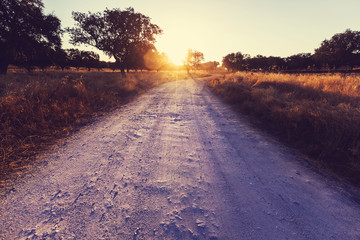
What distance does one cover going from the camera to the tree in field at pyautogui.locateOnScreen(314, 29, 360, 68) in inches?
1299

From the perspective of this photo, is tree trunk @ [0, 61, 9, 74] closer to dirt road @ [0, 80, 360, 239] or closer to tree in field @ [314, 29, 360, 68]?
dirt road @ [0, 80, 360, 239]

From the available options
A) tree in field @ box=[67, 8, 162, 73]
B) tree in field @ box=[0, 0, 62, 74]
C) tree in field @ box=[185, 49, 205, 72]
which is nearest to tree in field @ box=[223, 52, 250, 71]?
tree in field @ box=[185, 49, 205, 72]

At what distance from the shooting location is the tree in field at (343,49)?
32987mm

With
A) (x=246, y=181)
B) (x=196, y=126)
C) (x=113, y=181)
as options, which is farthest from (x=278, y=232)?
(x=196, y=126)

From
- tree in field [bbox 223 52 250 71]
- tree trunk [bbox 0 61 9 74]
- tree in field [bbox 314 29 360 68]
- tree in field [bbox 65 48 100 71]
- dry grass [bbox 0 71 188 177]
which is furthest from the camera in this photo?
tree in field [bbox 223 52 250 71]

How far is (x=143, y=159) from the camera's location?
2.91 meters

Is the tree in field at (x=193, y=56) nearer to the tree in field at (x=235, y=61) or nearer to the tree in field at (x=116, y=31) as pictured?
the tree in field at (x=235, y=61)

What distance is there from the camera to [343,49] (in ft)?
110

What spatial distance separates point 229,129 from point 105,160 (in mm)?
3505

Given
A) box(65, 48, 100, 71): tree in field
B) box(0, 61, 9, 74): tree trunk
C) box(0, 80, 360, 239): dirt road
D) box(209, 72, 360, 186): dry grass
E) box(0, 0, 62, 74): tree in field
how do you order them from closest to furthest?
1. box(0, 80, 360, 239): dirt road
2. box(209, 72, 360, 186): dry grass
3. box(0, 0, 62, 74): tree in field
4. box(0, 61, 9, 74): tree trunk
5. box(65, 48, 100, 71): tree in field

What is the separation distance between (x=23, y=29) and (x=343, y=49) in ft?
188

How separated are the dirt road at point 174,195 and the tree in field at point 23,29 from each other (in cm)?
1875

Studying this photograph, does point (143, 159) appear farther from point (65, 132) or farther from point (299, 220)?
point (65, 132)

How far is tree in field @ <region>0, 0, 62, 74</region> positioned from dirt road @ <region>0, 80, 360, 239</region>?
18.8 m
